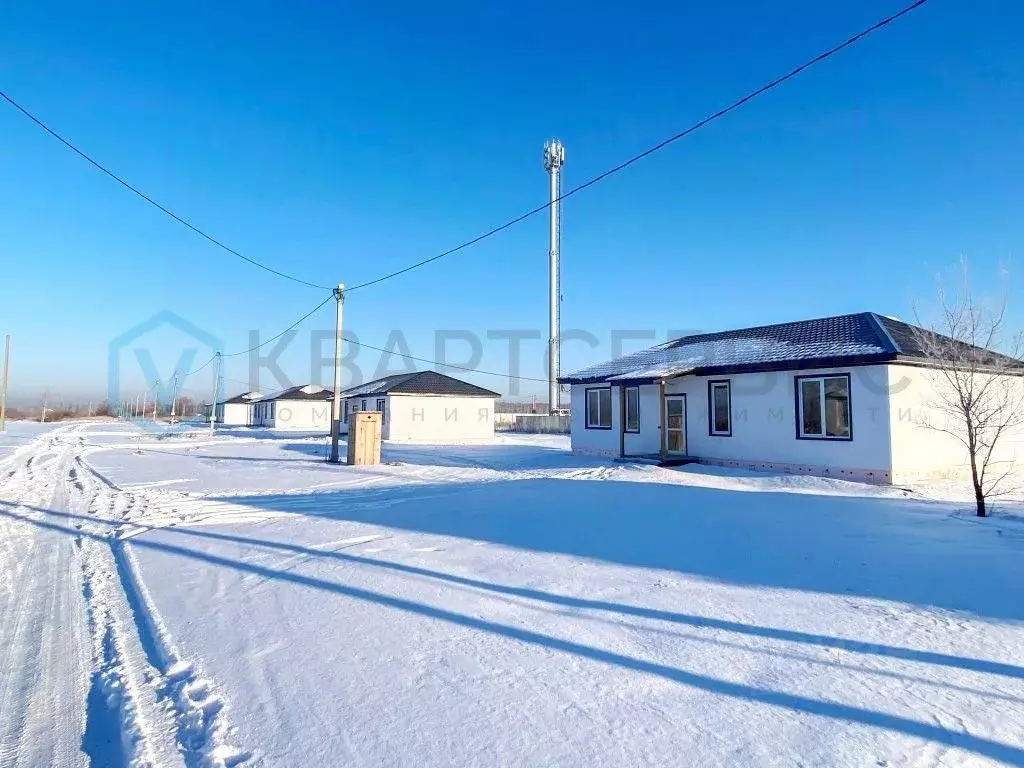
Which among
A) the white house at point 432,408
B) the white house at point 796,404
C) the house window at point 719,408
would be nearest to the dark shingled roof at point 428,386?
the white house at point 432,408

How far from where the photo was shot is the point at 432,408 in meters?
33.3

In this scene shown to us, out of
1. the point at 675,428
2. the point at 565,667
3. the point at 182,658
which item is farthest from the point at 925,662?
the point at 675,428

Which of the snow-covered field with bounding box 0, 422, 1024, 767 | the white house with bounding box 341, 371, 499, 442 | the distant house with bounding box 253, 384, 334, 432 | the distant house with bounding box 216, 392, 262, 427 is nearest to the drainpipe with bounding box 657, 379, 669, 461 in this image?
the snow-covered field with bounding box 0, 422, 1024, 767

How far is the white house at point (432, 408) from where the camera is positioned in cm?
3231

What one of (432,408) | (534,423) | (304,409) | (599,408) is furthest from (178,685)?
(304,409)

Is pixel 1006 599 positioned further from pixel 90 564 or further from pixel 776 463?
pixel 776 463

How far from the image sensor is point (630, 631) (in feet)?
13.9

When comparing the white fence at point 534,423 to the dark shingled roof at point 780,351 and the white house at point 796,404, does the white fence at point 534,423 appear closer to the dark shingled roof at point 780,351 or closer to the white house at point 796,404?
the dark shingled roof at point 780,351

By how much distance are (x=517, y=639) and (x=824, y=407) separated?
12.1 meters

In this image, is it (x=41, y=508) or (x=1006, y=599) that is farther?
(x=41, y=508)

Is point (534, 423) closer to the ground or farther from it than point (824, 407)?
closer to the ground

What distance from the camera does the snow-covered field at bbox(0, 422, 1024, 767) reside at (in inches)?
113

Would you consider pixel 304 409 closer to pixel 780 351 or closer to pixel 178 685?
pixel 780 351

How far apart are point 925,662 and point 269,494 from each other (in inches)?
427
